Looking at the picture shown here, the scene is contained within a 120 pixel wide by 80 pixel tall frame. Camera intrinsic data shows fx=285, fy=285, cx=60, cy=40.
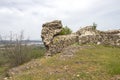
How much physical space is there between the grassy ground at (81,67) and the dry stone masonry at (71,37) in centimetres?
275

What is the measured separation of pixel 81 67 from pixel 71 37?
8.79m

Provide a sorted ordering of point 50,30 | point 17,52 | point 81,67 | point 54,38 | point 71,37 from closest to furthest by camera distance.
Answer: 1. point 81,67
2. point 71,37
3. point 54,38
4. point 50,30
5. point 17,52

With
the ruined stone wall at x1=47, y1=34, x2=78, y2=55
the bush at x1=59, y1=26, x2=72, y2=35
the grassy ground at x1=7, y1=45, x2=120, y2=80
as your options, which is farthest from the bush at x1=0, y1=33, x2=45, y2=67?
the grassy ground at x1=7, y1=45, x2=120, y2=80

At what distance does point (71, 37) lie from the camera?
74.7 feet

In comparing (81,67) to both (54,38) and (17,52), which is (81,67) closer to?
(54,38)

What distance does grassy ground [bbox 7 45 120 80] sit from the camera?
12.4m

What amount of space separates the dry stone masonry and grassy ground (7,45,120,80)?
2.75 m

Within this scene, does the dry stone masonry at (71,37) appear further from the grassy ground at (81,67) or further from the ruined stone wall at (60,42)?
the grassy ground at (81,67)

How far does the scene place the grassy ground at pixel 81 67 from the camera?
40.6 feet

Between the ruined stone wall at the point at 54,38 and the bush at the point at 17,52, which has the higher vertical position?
the ruined stone wall at the point at 54,38

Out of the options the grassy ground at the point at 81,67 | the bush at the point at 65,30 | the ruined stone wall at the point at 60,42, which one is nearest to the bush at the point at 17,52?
the bush at the point at 65,30

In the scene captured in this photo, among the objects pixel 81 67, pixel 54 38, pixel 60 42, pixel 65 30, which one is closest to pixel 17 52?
pixel 65 30

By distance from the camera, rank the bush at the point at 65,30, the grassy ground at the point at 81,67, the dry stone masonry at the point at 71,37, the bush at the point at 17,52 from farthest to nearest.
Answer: the bush at the point at 17,52 < the bush at the point at 65,30 < the dry stone masonry at the point at 71,37 < the grassy ground at the point at 81,67

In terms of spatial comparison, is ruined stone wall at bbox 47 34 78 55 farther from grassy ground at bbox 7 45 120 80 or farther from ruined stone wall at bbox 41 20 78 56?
grassy ground at bbox 7 45 120 80
